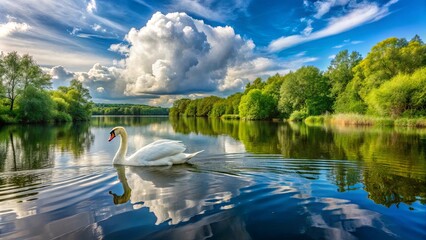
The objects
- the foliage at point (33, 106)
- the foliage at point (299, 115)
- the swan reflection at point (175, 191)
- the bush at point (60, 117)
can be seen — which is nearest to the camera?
the swan reflection at point (175, 191)

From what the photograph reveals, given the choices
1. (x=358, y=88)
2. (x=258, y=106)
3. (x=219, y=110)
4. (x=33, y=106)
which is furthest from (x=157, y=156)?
(x=219, y=110)

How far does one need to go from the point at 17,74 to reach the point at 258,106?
5441cm

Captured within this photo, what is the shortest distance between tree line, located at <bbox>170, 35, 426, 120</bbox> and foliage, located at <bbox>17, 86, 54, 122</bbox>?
158 feet

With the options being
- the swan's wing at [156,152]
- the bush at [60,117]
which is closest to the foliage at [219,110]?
the bush at [60,117]

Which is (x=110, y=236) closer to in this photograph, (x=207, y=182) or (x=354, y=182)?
(x=207, y=182)

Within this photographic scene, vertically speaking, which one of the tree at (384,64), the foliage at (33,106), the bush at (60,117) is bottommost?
the bush at (60,117)

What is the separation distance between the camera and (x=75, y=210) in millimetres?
5027

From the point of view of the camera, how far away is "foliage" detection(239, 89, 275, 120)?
7456 cm

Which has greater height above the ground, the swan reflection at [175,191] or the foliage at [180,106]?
the foliage at [180,106]

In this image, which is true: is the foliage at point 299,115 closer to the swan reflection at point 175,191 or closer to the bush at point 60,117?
the bush at point 60,117

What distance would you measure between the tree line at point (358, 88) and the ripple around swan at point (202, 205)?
120 feet

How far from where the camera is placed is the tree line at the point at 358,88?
37.8m

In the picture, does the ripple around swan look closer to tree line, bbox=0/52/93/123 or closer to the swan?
the swan

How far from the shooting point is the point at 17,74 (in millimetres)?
50719
